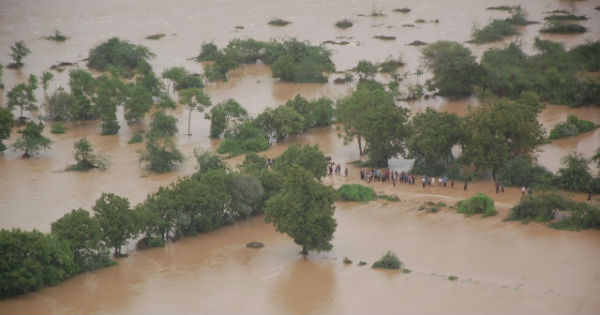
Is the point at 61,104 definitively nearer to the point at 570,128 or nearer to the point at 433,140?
the point at 433,140

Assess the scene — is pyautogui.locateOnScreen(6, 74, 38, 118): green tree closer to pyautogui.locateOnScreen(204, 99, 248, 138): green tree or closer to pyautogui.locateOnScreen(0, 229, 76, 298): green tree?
pyautogui.locateOnScreen(204, 99, 248, 138): green tree

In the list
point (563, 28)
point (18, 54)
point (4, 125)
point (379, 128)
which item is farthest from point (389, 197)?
point (18, 54)

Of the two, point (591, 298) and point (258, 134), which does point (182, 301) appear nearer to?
point (591, 298)

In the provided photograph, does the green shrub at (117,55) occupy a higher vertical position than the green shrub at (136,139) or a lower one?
higher

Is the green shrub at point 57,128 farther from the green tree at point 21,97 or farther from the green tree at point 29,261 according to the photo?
the green tree at point 29,261

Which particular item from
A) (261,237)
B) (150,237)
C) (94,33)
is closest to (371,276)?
(261,237)

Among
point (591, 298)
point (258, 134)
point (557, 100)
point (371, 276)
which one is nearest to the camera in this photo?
point (591, 298)

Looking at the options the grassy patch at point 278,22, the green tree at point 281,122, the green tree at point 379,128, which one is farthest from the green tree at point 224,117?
the grassy patch at point 278,22
